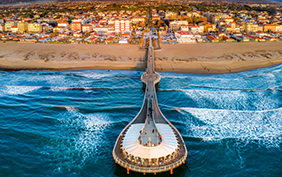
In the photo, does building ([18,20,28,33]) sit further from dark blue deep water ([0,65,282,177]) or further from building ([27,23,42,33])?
dark blue deep water ([0,65,282,177])

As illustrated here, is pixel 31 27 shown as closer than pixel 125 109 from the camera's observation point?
No

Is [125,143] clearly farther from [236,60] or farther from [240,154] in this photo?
[236,60]

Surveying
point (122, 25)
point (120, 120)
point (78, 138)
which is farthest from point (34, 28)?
point (78, 138)

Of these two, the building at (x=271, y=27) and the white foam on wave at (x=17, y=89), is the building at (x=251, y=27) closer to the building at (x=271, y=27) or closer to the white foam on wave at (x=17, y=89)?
the building at (x=271, y=27)

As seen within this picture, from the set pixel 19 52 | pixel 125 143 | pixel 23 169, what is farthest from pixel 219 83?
pixel 19 52

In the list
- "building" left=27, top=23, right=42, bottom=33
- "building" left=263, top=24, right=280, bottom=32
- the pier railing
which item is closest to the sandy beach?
"building" left=263, top=24, right=280, bottom=32

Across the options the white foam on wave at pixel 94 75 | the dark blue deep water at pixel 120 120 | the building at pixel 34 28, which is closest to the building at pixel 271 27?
the dark blue deep water at pixel 120 120
